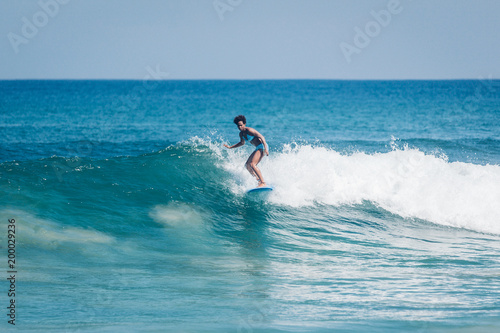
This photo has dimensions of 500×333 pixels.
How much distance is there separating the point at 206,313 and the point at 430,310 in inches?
→ 112

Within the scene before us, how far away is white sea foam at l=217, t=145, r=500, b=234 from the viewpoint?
41.0 ft

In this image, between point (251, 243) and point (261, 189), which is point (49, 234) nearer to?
point (251, 243)

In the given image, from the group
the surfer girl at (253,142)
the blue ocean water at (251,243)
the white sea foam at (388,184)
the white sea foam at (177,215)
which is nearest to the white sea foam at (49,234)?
the blue ocean water at (251,243)

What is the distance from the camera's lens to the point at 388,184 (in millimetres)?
13695

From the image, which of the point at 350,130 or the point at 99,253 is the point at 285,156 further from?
the point at 350,130

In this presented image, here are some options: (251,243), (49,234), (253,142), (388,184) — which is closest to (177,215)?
(251,243)

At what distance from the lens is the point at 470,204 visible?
12.8 m

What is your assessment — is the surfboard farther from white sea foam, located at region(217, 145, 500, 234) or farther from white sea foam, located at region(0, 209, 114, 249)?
white sea foam, located at region(0, 209, 114, 249)

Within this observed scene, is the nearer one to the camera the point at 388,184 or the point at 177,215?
the point at 177,215

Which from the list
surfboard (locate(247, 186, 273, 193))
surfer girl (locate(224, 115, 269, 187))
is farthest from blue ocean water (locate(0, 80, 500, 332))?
surfer girl (locate(224, 115, 269, 187))

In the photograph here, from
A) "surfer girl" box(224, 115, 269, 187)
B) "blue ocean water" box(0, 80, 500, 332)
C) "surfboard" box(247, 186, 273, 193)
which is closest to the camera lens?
"blue ocean water" box(0, 80, 500, 332)

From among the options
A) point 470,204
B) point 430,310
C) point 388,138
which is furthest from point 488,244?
point 388,138

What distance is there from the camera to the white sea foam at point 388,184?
12500mm

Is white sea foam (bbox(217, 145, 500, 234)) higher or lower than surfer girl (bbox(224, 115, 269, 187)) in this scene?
higher
